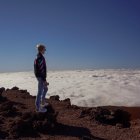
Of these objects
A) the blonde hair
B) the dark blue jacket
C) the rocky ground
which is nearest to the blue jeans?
the dark blue jacket

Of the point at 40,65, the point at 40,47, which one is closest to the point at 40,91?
the point at 40,65

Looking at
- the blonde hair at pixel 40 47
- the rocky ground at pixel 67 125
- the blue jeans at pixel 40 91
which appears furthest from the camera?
the blue jeans at pixel 40 91

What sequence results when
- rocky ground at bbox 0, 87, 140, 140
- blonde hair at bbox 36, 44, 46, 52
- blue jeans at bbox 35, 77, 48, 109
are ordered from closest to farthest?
rocky ground at bbox 0, 87, 140, 140 → blonde hair at bbox 36, 44, 46, 52 → blue jeans at bbox 35, 77, 48, 109

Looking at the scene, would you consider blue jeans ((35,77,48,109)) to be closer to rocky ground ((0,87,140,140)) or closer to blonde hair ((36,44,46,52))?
rocky ground ((0,87,140,140))

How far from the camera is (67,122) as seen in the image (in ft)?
34.1

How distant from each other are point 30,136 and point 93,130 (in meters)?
1.85

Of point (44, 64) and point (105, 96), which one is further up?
point (44, 64)

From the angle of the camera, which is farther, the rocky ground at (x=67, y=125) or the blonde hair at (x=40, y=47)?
the blonde hair at (x=40, y=47)

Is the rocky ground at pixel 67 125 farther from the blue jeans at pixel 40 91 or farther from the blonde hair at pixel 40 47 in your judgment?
the blonde hair at pixel 40 47

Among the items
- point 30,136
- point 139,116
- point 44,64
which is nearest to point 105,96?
point 139,116

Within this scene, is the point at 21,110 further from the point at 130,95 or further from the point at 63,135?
the point at 130,95

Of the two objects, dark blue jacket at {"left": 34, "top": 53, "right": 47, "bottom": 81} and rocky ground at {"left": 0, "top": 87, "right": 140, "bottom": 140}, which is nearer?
rocky ground at {"left": 0, "top": 87, "right": 140, "bottom": 140}

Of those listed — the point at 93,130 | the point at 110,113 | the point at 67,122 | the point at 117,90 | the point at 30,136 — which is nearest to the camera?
the point at 30,136

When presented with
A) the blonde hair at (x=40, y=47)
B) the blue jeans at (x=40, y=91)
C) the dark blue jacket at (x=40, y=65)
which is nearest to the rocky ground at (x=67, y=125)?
the blue jeans at (x=40, y=91)
